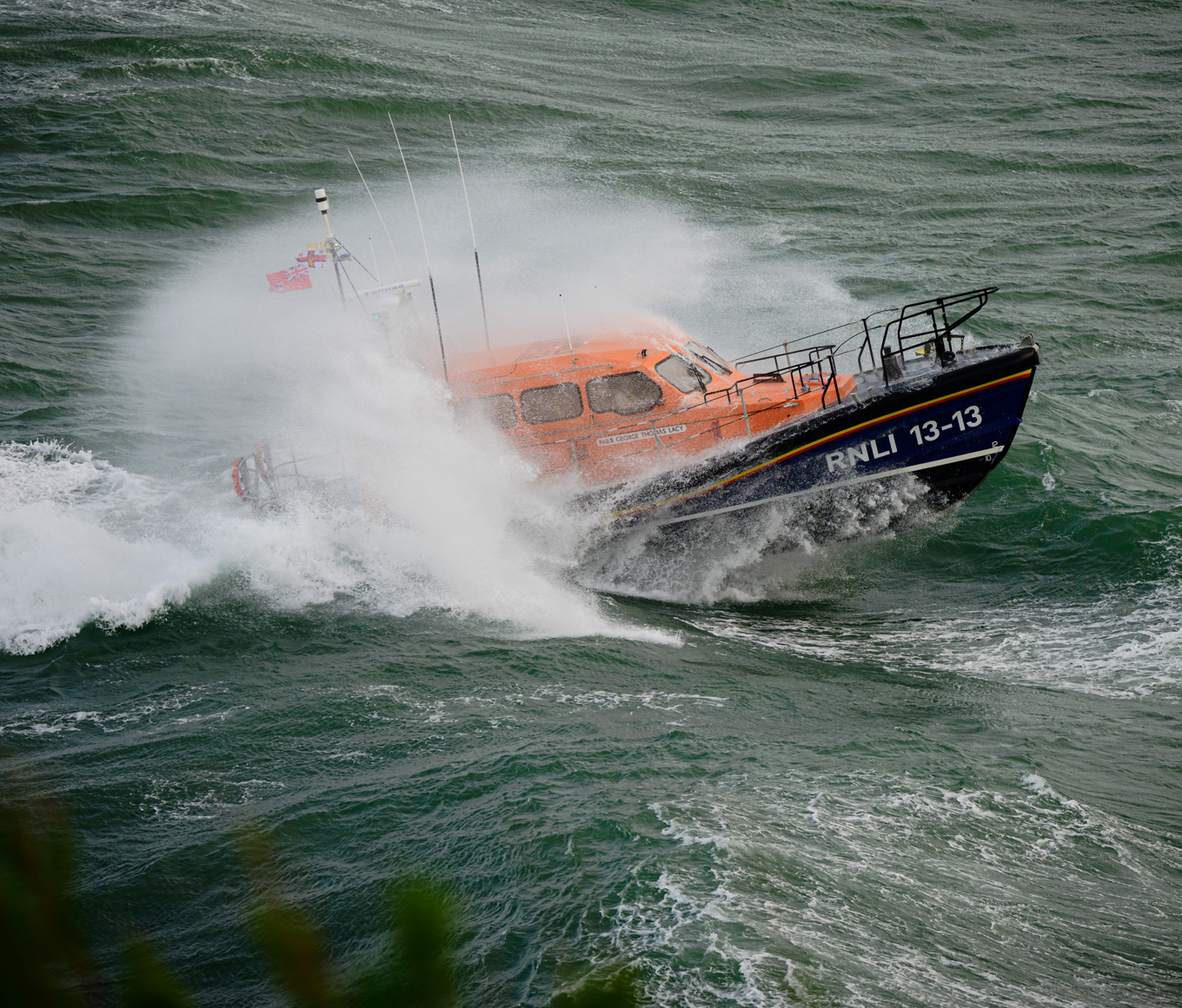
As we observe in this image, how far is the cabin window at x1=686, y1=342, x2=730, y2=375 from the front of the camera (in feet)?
33.3

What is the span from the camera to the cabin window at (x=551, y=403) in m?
9.82

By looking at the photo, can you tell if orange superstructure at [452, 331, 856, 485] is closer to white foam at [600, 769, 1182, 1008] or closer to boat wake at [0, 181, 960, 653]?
boat wake at [0, 181, 960, 653]

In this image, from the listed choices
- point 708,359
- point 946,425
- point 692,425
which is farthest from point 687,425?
point 946,425

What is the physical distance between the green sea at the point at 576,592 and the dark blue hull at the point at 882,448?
0.34m

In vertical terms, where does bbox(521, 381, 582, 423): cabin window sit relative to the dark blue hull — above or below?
above

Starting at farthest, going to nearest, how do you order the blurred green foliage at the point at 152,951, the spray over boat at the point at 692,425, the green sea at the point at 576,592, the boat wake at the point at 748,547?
1. the boat wake at the point at 748,547
2. the spray over boat at the point at 692,425
3. the green sea at the point at 576,592
4. the blurred green foliage at the point at 152,951

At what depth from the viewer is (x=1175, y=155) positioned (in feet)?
72.1

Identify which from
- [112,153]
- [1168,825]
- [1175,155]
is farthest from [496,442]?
[1175,155]

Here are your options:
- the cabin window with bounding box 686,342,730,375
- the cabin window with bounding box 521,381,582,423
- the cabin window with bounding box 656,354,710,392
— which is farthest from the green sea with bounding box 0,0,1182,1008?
the cabin window with bounding box 656,354,710,392

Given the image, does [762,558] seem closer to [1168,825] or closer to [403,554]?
[403,554]

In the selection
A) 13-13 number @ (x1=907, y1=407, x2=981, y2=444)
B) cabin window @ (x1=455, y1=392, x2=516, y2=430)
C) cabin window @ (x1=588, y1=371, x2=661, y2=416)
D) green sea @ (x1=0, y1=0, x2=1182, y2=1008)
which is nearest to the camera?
green sea @ (x1=0, y1=0, x2=1182, y2=1008)

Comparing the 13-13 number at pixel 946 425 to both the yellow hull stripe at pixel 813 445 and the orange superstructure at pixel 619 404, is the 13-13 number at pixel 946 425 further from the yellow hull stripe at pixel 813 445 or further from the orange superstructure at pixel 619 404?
the orange superstructure at pixel 619 404

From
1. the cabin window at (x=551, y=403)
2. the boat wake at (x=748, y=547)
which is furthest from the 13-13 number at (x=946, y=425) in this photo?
the cabin window at (x=551, y=403)

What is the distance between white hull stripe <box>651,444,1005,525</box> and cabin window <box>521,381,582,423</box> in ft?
4.62
